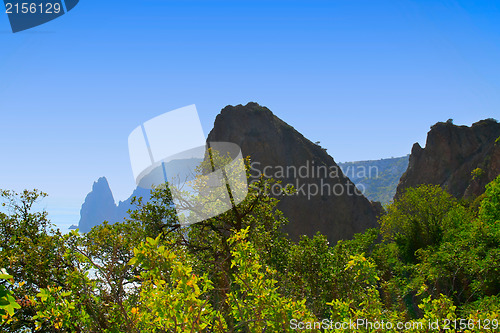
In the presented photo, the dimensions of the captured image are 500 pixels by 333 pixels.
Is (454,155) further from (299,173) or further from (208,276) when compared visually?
(208,276)

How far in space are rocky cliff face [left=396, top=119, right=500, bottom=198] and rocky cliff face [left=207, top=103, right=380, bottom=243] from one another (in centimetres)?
1166

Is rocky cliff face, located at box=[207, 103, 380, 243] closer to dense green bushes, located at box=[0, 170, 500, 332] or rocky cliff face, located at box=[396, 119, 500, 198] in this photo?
rocky cliff face, located at box=[396, 119, 500, 198]

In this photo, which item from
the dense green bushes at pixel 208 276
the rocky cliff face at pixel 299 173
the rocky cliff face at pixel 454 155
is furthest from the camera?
the rocky cliff face at pixel 299 173

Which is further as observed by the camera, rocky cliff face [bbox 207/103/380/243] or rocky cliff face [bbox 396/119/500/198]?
rocky cliff face [bbox 207/103/380/243]

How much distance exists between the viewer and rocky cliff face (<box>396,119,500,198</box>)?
227ft

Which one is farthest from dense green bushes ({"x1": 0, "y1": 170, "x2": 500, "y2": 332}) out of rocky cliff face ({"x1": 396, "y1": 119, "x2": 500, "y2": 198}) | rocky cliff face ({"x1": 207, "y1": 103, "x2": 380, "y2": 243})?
rocky cliff face ({"x1": 396, "y1": 119, "x2": 500, "y2": 198})

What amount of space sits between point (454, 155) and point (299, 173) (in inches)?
1324

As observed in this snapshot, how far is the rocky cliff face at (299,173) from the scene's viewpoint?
74.9 meters

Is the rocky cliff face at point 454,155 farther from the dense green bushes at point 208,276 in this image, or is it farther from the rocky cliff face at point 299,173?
the dense green bushes at point 208,276

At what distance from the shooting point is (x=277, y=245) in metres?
14.0

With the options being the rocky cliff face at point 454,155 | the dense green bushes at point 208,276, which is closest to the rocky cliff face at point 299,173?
the rocky cliff face at point 454,155

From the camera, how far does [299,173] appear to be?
79.6 metres

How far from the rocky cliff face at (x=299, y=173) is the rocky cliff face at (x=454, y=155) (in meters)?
11.7

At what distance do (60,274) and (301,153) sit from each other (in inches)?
2845
